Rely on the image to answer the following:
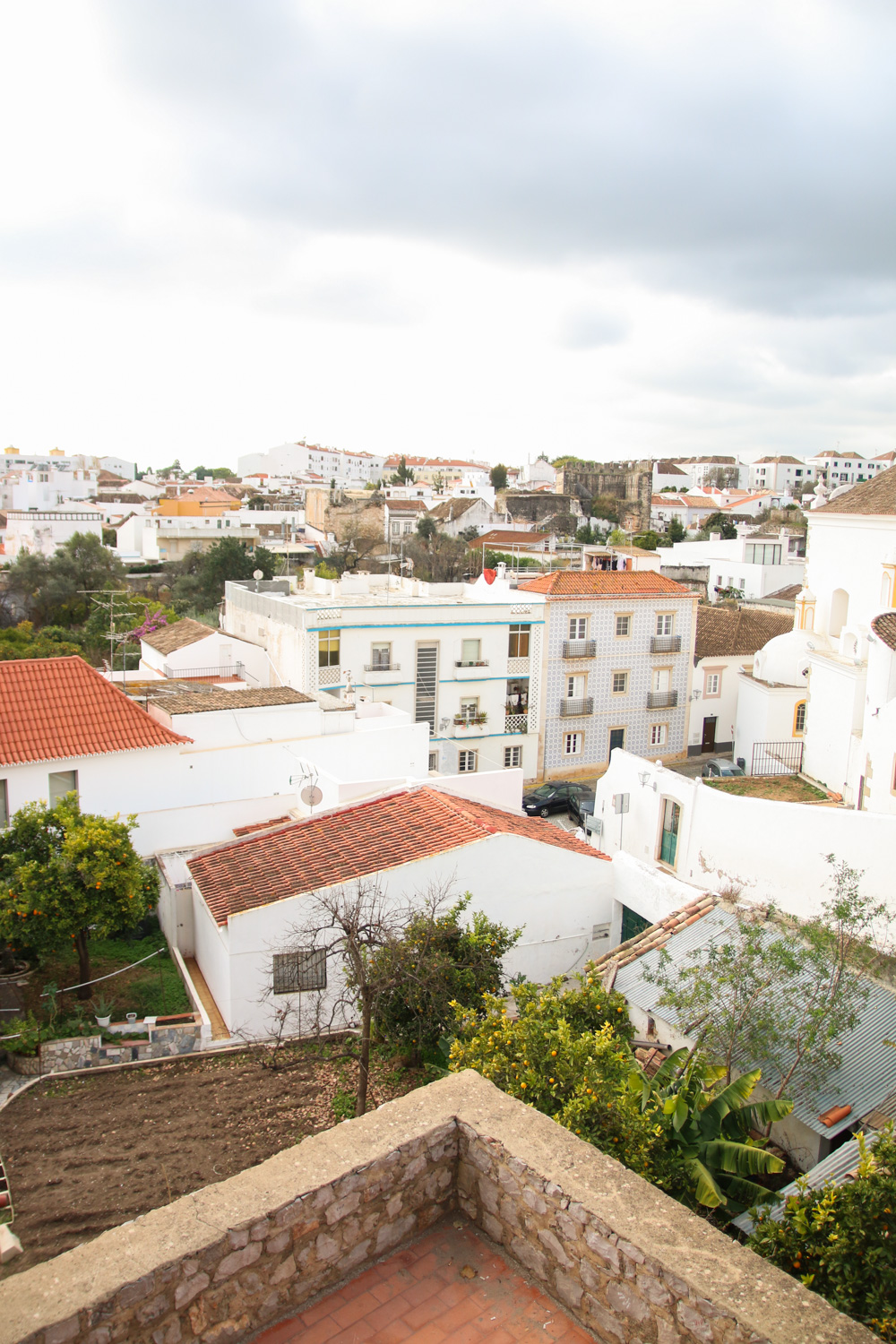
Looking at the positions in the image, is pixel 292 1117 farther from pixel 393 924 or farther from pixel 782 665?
pixel 782 665

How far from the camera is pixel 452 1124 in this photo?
4.57 meters

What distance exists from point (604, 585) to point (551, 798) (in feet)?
28.4

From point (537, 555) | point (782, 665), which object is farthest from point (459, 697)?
point (537, 555)

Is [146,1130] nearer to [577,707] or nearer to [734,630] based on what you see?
[577,707]

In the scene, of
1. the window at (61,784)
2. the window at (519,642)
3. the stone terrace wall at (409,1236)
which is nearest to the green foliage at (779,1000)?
the stone terrace wall at (409,1236)

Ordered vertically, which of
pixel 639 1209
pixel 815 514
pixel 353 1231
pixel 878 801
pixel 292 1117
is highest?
pixel 815 514

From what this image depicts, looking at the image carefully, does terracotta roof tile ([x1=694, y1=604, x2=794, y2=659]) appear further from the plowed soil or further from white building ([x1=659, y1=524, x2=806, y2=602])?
the plowed soil

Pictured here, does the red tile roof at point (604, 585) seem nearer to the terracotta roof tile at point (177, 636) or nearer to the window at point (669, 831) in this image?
the terracotta roof tile at point (177, 636)

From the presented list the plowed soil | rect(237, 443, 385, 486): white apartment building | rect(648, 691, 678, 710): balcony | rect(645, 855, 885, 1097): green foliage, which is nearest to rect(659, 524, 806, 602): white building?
rect(648, 691, 678, 710): balcony

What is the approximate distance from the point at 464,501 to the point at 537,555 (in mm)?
26790

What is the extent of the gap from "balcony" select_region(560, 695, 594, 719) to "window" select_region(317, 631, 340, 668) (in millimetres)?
8592

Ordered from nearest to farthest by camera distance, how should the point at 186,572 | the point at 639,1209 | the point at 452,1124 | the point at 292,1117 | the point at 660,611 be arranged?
the point at 639,1209 → the point at 452,1124 → the point at 292,1117 → the point at 660,611 → the point at 186,572

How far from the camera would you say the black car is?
93.1ft

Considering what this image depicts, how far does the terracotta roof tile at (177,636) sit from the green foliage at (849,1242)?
2438 centimetres
